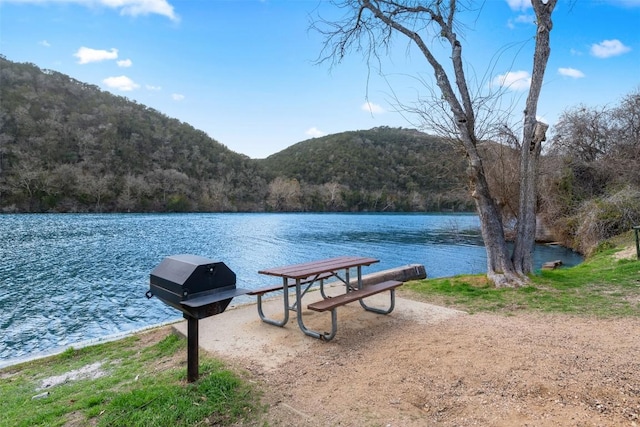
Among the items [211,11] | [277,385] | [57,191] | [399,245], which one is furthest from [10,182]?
[277,385]

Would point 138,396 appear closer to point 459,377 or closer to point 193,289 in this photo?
point 193,289

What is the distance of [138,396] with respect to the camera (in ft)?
7.83

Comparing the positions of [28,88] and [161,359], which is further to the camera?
[28,88]

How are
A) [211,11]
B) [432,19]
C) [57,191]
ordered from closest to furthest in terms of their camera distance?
[432,19], [211,11], [57,191]

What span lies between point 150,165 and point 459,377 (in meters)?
63.8

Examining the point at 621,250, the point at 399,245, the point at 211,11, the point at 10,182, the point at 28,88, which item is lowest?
the point at 399,245

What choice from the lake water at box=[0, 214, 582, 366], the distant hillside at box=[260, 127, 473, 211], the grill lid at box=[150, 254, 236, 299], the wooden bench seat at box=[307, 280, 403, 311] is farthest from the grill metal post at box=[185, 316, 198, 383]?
the distant hillside at box=[260, 127, 473, 211]

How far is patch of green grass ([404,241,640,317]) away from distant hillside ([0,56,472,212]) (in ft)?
91.8

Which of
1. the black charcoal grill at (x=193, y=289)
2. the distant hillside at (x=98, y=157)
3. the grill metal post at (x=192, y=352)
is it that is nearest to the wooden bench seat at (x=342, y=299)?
the black charcoal grill at (x=193, y=289)

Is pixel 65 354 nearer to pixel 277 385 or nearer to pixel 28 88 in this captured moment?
pixel 277 385

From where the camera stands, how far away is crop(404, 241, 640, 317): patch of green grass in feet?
15.1

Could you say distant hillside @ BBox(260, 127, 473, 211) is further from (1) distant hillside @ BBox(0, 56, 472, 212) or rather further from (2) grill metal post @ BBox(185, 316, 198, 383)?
(2) grill metal post @ BBox(185, 316, 198, 383)

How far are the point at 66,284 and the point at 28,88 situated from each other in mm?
61517

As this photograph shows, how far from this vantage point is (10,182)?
127 feet
